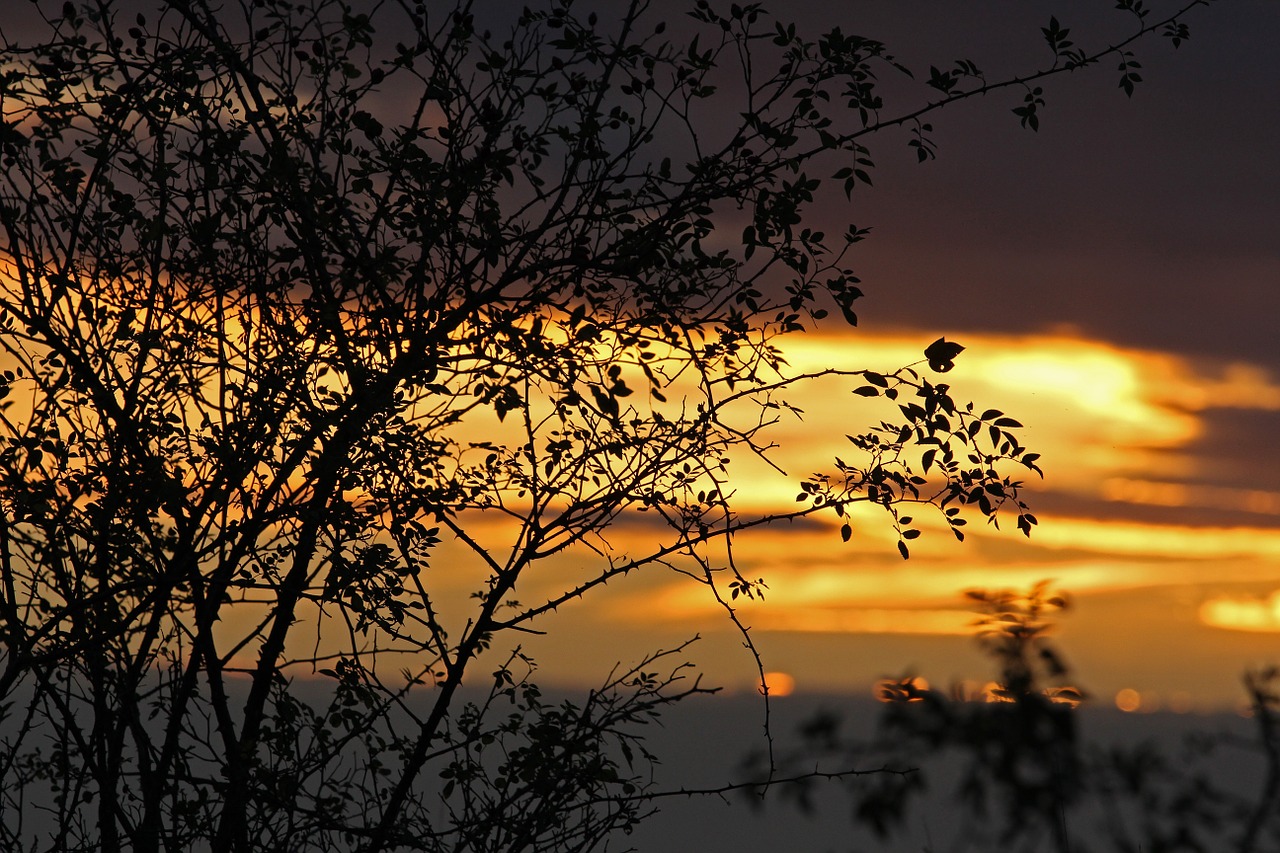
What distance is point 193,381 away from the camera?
24.0 feet

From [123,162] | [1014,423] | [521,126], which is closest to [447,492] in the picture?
[521,126]

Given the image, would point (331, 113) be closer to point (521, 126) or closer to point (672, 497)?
point (521, 126)

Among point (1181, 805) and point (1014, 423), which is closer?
point (1181, 805)

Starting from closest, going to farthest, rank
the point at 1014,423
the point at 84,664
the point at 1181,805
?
the point at 1181,805 < the point at 1014,423 < the point at 84,664

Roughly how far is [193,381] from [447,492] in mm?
1548

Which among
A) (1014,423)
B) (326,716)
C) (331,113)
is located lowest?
(326,716)

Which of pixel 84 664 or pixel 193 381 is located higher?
pixel 193 381

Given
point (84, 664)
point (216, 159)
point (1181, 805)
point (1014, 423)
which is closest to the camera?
point (1181, 805)

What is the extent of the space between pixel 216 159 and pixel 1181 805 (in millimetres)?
5513

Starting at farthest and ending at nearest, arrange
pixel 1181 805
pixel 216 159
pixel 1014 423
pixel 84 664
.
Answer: pixel 84 664, pixel 216 159, pixel 1014 423, pixel 1181 805

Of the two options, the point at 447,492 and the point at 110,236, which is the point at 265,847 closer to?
the point at 447,492

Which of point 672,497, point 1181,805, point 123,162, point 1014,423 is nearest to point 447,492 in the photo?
point 672,497

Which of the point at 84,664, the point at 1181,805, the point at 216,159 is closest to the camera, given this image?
the point at 1181,805

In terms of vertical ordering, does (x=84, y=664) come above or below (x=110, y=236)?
below
